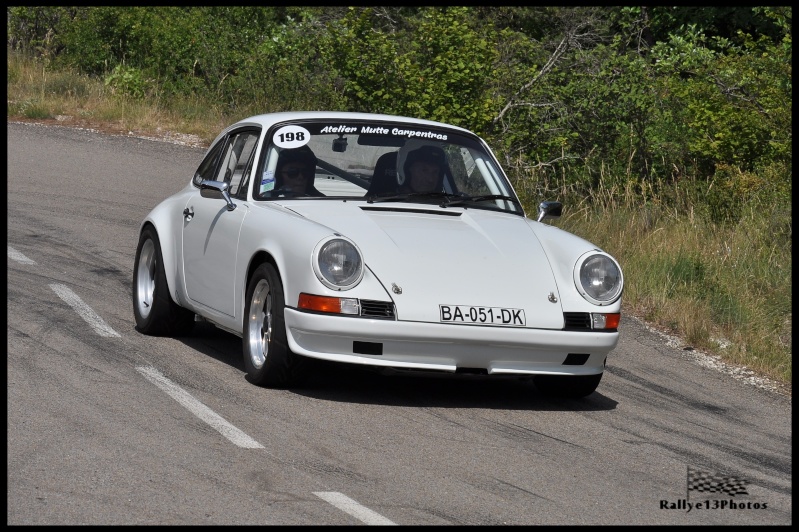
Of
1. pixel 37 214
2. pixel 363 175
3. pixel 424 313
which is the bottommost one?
pixel 37 214

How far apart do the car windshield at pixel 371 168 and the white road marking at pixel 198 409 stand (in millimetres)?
1301

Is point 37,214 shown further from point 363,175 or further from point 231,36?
point 231,36

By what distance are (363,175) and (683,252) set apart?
5178 millimetres

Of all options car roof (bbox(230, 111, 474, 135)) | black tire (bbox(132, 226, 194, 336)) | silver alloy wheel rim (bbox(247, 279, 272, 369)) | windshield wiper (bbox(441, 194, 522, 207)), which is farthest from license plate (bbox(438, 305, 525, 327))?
black tire (bbox(132, 226, 194, 336))

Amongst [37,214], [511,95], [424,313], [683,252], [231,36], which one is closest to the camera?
[424,313]

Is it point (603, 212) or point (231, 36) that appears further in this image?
point (231, 36)

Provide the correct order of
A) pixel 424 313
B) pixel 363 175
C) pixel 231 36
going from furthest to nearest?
pixel 231 36, pixel 363 175, pixel 424 313

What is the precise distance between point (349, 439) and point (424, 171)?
2437 millimetres

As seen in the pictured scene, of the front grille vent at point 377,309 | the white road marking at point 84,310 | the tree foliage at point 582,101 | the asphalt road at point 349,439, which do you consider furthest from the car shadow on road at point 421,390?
the tree foliage at point 582,101

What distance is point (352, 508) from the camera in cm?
510

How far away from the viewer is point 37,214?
45.7 ft

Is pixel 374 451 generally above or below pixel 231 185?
below

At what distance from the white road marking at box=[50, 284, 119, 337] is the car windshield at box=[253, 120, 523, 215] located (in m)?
1.61

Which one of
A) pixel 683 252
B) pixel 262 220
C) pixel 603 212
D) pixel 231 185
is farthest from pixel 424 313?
pixel 603 212
